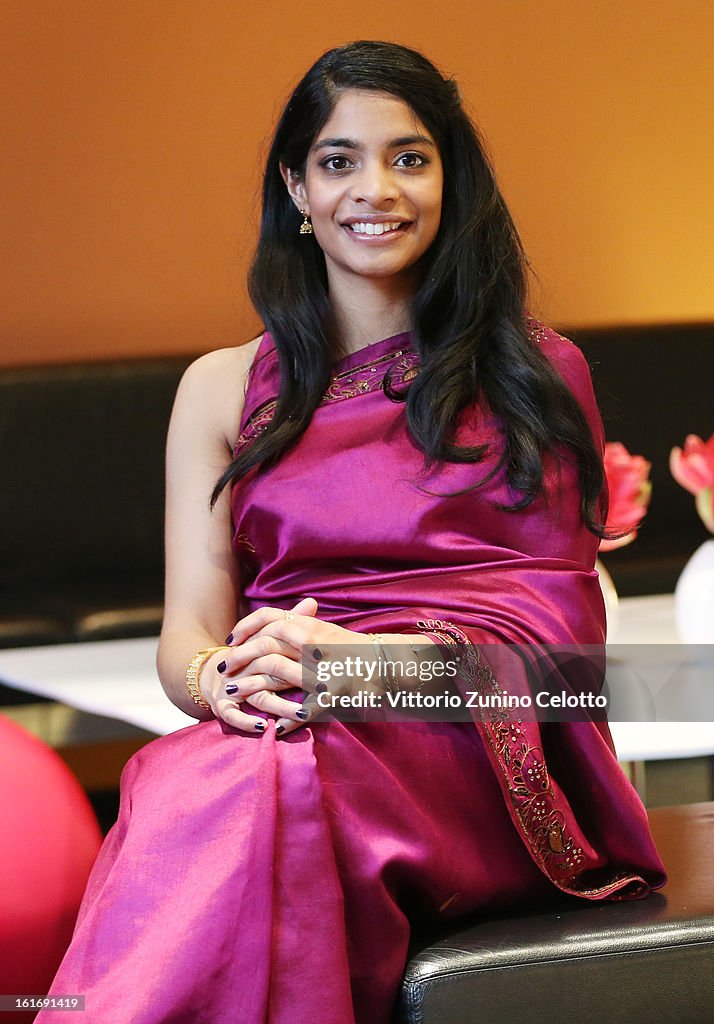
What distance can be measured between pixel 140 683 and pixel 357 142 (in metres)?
1.10

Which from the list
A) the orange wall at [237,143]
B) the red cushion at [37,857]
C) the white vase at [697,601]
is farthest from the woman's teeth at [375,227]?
the orange wall at [237,143]

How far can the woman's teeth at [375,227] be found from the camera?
1763mm

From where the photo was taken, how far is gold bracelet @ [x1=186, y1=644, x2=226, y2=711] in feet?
5.39

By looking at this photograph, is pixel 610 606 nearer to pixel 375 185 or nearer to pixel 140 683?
pixel 140 683

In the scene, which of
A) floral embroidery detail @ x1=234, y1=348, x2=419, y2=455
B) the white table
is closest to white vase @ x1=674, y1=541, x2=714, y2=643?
the white table

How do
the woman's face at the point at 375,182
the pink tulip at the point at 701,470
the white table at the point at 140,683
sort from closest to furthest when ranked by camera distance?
1. the woman's face at the point at 375,182
2. the white table at the point at 140,683
3. the pink tulip at the point at 701,470

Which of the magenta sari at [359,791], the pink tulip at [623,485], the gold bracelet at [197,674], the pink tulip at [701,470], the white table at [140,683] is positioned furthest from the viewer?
the pink tulip at [701,470]

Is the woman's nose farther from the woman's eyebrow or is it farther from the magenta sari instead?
the magenta sari

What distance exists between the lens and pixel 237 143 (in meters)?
4.19

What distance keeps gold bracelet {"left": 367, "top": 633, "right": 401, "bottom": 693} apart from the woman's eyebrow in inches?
24.5

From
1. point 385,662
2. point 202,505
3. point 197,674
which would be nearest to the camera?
point 385,662

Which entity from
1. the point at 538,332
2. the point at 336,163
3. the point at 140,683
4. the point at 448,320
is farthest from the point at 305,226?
the point at 140,683

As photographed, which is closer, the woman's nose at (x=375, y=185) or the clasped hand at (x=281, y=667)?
the clasped hand at (x=281, y=667)

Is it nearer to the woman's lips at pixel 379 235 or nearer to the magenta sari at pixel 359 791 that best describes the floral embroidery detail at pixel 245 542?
the magenta sari at pixel 359 791
